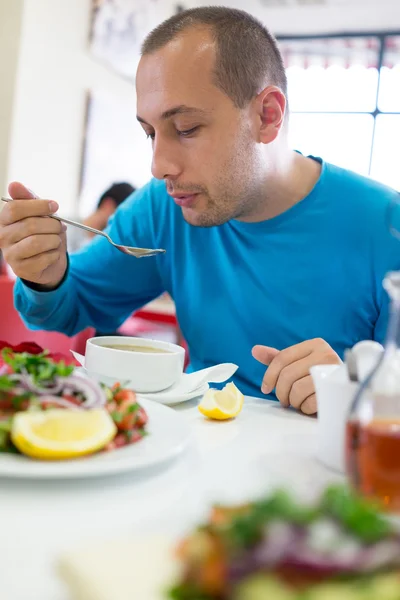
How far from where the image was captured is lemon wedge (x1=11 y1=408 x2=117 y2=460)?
1.94ft

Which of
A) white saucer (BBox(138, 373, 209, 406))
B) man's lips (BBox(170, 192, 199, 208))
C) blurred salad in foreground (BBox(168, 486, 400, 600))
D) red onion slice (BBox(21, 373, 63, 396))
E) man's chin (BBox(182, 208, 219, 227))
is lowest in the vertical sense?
white saucer (BBox(138, 373, 209, 406))

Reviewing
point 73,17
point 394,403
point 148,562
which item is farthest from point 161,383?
point 73,17

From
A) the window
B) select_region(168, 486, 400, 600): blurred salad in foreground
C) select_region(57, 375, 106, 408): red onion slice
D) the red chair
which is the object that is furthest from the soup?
the window

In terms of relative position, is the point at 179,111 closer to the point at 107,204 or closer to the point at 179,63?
the point at 179,63

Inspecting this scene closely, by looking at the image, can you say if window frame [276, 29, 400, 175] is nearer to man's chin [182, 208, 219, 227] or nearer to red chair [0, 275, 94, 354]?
red chair [0, 275, 94, 354]

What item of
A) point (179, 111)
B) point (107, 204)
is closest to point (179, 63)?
point (179, 111)

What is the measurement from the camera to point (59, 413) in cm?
62

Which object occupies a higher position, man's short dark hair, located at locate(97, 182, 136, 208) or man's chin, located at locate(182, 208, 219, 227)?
man's short dark hair, located at locate(97, 182, 136, 208)

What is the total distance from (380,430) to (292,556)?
284 millimetres

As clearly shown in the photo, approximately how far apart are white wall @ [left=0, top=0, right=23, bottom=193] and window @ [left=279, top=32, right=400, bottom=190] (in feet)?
10.2

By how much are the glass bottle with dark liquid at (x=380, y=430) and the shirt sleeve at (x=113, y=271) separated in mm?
1061

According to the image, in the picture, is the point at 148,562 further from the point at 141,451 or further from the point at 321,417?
the point at 321,417

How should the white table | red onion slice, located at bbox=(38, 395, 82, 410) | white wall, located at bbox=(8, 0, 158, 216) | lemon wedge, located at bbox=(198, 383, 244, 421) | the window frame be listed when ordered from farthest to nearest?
the window frame, white wall, located at bbox=(8, 0, 158, 216), lemon wedge, located at bbox=(198, 383, 244, 421), red onion slice, located at bbox=(38, 395, 82, 410), the white table

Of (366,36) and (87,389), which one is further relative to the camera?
(366,36)
